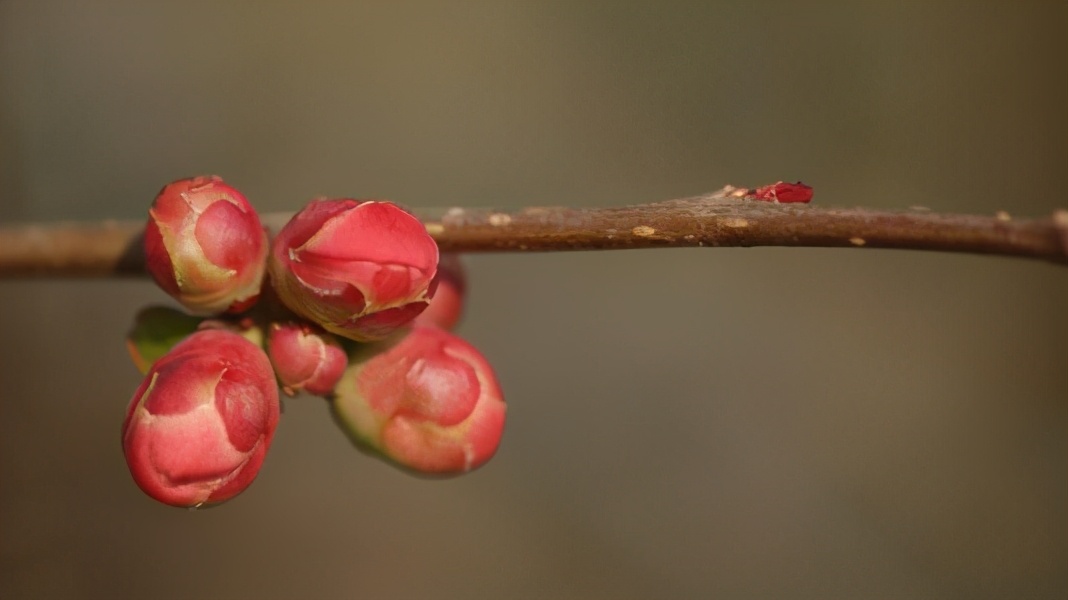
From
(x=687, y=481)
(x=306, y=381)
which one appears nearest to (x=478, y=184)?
(x=687, y=481)

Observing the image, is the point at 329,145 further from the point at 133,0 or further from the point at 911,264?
the point at 911,264

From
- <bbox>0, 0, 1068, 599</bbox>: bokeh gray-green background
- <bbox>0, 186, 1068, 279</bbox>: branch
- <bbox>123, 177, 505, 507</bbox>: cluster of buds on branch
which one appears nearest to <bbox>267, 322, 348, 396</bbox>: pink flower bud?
<bbox>123, 177, 505, 507</bbox>: cluster of buds on branch

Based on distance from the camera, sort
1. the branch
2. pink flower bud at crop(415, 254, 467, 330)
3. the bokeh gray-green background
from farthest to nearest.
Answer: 1. the bokeh gray-green background
2. pink flower bud at crop(415, 254, 467, 330)
3. the branch

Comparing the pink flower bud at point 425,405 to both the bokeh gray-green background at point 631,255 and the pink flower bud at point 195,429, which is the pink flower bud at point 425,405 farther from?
the bokeh gray-green background at point 631,255

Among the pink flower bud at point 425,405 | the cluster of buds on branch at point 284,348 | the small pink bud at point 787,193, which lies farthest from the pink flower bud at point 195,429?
the small pink bud at point 787,193

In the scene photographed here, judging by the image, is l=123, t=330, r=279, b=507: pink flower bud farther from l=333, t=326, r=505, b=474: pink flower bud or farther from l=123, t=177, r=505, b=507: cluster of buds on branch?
l=333, t=326, r=505, b=474: pink flower bud

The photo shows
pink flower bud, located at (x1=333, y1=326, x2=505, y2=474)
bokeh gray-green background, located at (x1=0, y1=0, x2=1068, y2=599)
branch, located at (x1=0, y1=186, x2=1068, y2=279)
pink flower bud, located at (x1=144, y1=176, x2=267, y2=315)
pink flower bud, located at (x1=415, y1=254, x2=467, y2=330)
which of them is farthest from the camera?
bokeh gray-green background, located at (x1=0, y1=0, x2=1068, y2=599)
